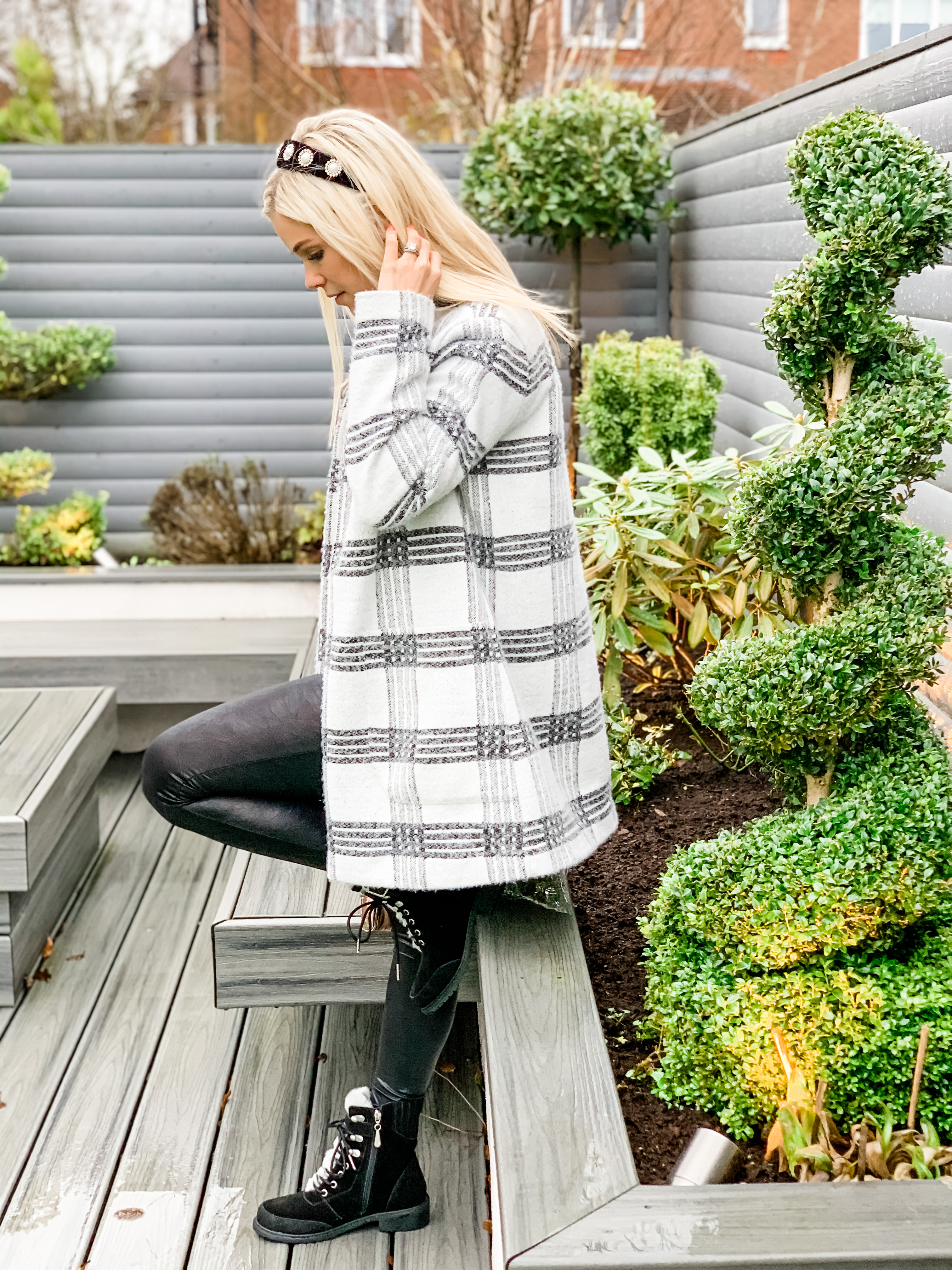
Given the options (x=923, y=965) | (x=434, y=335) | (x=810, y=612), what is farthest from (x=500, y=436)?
(x=810, y=612)

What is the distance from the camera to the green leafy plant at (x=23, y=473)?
5.14 m

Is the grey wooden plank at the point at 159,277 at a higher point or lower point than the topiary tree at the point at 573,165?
lower

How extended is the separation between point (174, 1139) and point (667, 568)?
1.51 m

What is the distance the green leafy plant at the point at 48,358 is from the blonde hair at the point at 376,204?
12.0ft

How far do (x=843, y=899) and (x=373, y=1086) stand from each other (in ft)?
2.54

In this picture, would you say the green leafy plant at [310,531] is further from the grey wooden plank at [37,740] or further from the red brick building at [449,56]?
the red brick building at [449,56]

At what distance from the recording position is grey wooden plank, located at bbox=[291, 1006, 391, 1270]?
190 cm

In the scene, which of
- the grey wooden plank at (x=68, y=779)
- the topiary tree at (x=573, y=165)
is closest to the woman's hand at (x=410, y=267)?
the grey wooden plank at (x=68, y=779)

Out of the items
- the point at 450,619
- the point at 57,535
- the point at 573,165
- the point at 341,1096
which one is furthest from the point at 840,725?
the point at 57,535

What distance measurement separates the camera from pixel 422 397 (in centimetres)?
165

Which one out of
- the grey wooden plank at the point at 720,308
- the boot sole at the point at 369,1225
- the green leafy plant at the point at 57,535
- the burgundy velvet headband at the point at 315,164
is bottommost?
the boot sole at the point at 369,1225

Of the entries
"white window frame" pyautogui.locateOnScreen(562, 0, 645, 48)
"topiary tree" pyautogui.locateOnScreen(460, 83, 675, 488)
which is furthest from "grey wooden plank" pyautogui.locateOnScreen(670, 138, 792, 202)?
"white window frame" pyautogui.locateOnScreen(562, 0, 645, 48)

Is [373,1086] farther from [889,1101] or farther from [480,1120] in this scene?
A: [889,1101]

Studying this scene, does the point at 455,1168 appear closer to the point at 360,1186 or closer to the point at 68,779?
the point at 360,1186
